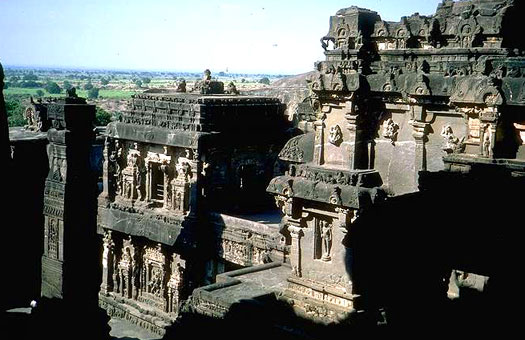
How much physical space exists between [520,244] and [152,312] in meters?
→ 15.1

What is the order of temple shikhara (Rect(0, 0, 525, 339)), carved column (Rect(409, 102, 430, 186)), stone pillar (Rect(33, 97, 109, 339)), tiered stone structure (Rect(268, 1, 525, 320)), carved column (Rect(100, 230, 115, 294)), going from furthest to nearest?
carved column (Rect(100, 230, 115, 294)) → stone pillar (Rect(33, 97, 109, 339)) → carved column (Rect(409, 102, 430, 186)) → tiered stone structure (Rect(268, 1, 525, 320)) → temple shikhara (Rect(0, 0, 525, 339))

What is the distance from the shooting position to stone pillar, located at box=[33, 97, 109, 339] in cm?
1256

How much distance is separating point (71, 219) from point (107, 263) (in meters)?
9.76

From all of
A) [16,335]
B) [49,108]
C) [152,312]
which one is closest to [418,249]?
[16,335]

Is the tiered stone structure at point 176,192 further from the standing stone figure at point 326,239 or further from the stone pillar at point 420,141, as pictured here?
the stone pillar at point 420,141

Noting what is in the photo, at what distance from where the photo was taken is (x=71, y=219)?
13.0 meters

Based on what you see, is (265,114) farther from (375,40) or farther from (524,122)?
(524,122)

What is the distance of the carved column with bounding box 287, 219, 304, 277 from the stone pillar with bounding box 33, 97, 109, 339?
452cm

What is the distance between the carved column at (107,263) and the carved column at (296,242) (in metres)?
12.3

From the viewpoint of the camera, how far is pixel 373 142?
1214cm

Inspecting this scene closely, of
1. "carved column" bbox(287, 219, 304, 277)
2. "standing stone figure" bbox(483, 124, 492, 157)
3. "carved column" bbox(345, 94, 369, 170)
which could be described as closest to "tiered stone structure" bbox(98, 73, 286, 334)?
"carved column" bbox(287, 219, 304, 277)

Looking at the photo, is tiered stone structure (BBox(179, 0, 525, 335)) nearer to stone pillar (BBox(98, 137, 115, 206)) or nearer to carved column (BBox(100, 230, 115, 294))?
carved column (BBox(100, 230, 115, 294))

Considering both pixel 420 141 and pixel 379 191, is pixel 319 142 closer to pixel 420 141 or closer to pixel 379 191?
pixel 379 191

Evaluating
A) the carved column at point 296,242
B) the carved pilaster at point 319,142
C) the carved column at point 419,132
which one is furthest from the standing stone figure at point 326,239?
the carved column at point 419,132
